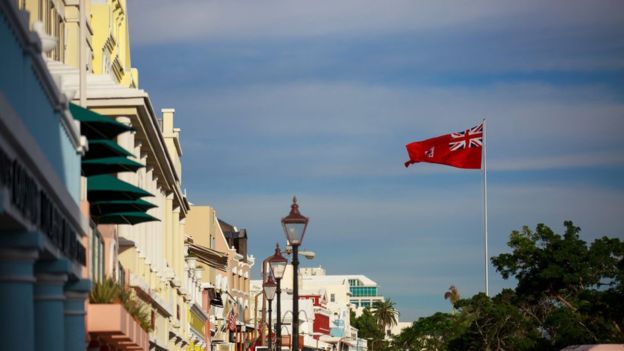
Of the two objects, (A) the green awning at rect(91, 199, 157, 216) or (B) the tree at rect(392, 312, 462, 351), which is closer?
(A) the green awning at rect(91, 199, 157, 216)

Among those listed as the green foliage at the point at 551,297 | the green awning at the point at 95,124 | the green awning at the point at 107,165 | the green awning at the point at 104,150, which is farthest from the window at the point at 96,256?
the green foliage at the point at 551,297

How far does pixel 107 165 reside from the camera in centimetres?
2755

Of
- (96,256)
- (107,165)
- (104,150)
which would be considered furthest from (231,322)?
(104,150)

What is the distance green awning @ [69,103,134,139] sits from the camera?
81.0 ft

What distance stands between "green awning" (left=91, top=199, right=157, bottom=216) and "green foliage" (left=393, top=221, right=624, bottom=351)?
35868 millimetres

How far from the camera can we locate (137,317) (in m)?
29.3

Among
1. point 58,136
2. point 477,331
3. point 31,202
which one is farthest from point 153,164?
point 477,331

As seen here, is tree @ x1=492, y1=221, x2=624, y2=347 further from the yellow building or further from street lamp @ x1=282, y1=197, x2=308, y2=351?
street lamp @ x1=282, y1=197, x2=308, y2=351

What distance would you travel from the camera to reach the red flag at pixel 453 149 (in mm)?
67438

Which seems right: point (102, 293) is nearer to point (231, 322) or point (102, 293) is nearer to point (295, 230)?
point (295, 230)

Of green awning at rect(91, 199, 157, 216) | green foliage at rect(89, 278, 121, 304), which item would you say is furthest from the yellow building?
green foliage at rect(89, 278, 121, 304)

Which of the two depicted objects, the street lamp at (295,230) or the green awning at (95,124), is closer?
the green awning at (95,124)

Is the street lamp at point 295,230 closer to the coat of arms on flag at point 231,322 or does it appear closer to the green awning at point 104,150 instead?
the green awning at point 104,150

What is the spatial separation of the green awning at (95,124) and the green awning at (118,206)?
7.98ft
